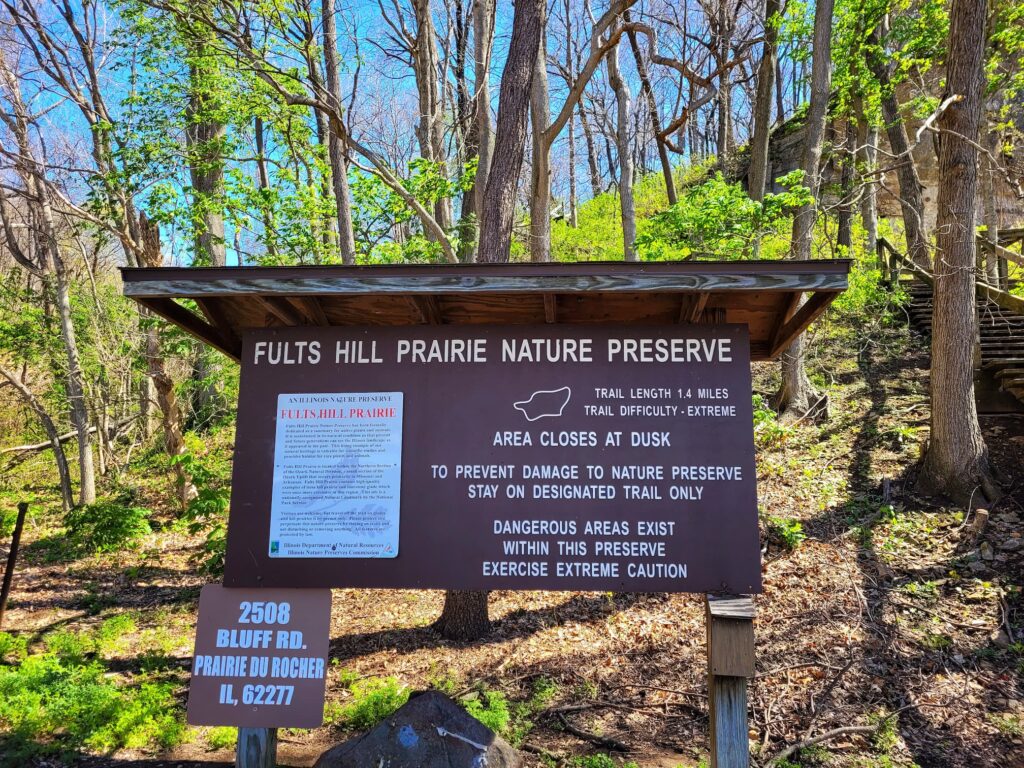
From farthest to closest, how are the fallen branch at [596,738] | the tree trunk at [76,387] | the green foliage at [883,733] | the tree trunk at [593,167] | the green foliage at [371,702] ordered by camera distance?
the tree trunk at [593,167]
the tree trunk at [76,387]
the green foliage at [371,702]
the fallen branch at [596,738]
the green foliage at [883,733]

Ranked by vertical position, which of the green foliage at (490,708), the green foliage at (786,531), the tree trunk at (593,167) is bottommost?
the green foliage at (490,708)

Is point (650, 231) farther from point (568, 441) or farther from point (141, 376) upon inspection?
point (141, 376)

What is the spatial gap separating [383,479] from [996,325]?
38.4ft

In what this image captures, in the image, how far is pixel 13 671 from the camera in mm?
6145

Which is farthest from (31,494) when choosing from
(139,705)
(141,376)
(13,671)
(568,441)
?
(568,441)

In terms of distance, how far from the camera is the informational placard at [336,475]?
360 centimetres

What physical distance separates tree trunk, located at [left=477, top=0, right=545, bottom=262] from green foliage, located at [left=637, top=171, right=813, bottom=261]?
3.26 metres

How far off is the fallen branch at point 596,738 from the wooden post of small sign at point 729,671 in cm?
163

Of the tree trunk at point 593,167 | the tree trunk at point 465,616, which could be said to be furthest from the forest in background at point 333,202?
the tree trunk at point 593,167

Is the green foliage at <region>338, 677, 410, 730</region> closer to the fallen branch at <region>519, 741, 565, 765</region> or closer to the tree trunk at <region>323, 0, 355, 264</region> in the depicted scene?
the fallen branch at <region>519, 741, 565, 765</region>

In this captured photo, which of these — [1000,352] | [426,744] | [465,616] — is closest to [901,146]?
[1000,352]

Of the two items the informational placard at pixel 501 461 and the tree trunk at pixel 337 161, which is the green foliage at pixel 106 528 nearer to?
the tree trunk at pixel 337 161

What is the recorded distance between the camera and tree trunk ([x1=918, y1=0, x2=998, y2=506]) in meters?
7.93

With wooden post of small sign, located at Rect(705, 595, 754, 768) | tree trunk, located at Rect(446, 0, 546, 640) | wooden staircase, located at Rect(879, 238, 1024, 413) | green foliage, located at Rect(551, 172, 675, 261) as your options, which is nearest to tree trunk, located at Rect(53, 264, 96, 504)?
tree trunk, located at Rect(446, 0, 546, 640)
